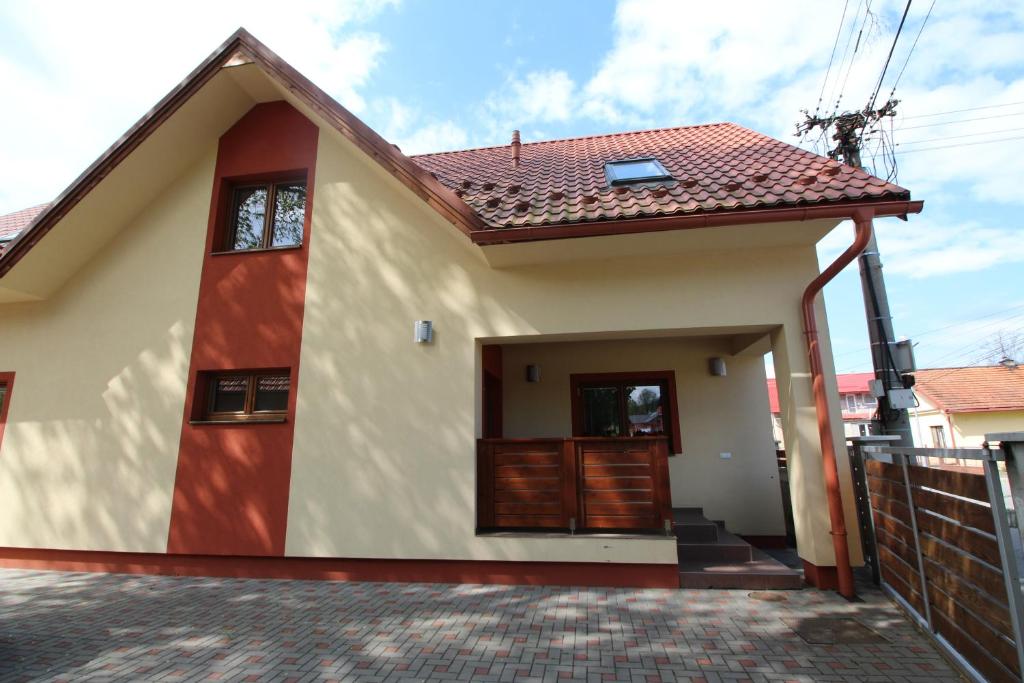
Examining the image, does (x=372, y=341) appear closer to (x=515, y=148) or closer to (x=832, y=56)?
(x=515, y=148)

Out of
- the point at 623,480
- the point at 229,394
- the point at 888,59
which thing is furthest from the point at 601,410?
the point at 888,59

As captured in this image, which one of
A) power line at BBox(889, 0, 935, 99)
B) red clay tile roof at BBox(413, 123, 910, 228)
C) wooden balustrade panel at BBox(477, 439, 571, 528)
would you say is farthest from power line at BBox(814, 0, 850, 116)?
wooden balustrade panel at BBox(477, 439, 571, 528)

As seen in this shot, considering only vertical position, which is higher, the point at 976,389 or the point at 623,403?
the point at 976,389

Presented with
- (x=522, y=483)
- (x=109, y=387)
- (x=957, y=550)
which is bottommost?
(x=957, y=550)

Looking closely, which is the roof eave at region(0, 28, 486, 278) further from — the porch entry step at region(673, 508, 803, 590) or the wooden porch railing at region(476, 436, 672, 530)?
the porch entry step at region(673, 508, 803, 590)

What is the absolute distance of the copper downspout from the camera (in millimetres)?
4633

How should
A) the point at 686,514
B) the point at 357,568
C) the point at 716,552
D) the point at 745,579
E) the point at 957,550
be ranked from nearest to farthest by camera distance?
the point at 957,550
the point at 745,579
the point at 357,568
the point at 716,552
the point at 686,514

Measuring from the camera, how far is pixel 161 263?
6707mm

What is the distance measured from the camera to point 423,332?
A: 5789mm

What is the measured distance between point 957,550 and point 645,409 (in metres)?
4.89

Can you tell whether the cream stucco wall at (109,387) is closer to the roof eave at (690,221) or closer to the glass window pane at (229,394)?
the glass window pane at (229,394)

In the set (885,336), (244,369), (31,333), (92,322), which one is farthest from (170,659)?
(885,336)

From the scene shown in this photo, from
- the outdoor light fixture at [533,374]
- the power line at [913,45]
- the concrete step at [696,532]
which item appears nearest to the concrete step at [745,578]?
the concrete step at [696,532]

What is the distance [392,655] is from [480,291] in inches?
154
